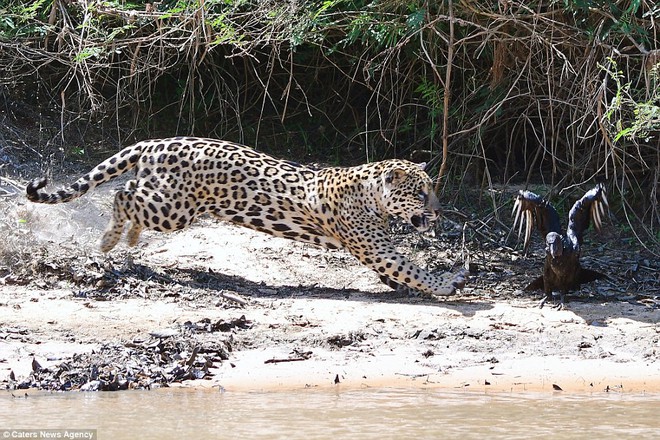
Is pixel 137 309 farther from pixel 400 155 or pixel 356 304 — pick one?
pixel 400 155

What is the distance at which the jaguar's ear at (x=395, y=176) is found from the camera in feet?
30.2

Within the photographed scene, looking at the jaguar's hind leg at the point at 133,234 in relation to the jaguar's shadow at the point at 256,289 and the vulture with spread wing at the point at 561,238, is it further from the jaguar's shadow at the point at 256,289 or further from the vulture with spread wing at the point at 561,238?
the vulture with spread wing at the point at 561,238

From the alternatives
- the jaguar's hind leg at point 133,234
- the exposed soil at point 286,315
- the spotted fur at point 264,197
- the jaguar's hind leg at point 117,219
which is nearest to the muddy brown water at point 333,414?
the exposed soil at point 286,315

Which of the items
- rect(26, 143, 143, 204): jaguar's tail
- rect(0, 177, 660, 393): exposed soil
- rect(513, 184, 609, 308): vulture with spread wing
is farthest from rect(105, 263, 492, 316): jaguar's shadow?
rect(26, 143, 143, 204): jaguar's tail

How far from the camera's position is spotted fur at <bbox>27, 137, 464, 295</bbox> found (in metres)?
9.25

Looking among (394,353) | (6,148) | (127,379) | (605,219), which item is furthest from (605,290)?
(6,148)

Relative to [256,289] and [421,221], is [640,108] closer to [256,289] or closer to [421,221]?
[421,221]

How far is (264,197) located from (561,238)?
2440 millimetres

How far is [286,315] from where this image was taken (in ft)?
27.5

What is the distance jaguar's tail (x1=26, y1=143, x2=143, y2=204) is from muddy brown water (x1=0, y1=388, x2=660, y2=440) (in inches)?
114

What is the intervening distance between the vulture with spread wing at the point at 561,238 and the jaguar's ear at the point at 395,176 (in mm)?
975

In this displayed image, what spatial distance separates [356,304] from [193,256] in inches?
72.3

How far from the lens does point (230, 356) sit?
748 cm

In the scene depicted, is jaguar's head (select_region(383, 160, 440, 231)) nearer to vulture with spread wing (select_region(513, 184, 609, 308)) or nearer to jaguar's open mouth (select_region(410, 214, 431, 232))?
jaguar's open mouth (select_region(410, 214, 431, 232))
